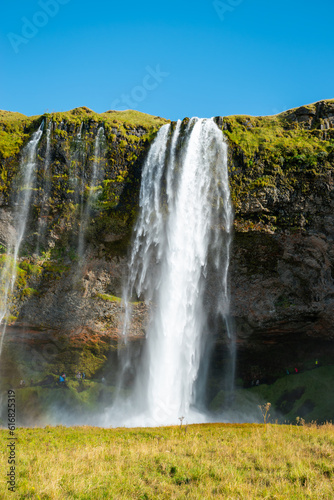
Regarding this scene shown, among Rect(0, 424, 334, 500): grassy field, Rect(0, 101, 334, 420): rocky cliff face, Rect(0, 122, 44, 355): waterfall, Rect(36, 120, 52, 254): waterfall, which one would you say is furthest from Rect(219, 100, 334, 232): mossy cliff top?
Rect(0, 122, 44, 355): waterfall

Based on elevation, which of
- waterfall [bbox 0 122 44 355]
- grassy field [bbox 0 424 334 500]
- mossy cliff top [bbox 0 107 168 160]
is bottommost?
grassy field [bbox 0 424 334 500]

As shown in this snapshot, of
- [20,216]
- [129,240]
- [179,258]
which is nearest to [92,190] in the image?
[129,240]

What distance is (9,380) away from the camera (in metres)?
28.6

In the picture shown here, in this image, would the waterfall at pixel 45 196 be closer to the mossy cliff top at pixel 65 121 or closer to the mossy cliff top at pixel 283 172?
the mossy cliff top at pixel 65 121

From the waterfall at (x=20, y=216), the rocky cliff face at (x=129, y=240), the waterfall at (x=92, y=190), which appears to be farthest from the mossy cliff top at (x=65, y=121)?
the waterfall at (x=92, y=190)

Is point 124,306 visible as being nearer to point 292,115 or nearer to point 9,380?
point 9,380

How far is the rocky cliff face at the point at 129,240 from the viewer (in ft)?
78.8

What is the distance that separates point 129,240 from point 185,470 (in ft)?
64.5

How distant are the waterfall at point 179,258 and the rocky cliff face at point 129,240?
0.96m

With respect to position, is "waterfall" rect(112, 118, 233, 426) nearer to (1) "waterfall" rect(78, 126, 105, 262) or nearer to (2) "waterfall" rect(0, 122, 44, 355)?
(1) "waterfall" rect(78, 126, 105, 262)

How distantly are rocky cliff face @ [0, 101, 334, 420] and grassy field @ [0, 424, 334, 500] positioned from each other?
14725mm

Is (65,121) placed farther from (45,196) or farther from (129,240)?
(129,240)

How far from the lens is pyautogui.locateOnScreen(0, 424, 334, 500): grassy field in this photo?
654 centimetres

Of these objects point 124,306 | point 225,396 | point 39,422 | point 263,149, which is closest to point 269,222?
point 263,149
